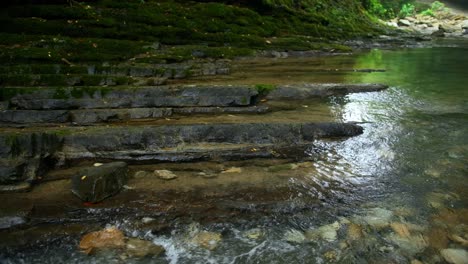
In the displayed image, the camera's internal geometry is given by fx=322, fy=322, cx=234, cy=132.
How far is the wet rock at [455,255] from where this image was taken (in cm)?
284

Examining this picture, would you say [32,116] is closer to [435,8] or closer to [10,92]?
[10,92]

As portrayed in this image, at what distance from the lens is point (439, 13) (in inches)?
1914

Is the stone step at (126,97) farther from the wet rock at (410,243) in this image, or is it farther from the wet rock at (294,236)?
the wet rock at (410,243)

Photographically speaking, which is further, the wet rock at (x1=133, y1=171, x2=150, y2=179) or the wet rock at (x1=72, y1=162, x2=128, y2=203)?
the wet rock at (x1=133, y1=171, x2=150, y2=179)

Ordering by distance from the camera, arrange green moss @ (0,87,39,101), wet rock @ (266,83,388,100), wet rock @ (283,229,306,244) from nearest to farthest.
Answer: wet rock @ (283,229,306,244) → green moss @ (0,87,39,101) → wet rock @ (266,83,388,100)

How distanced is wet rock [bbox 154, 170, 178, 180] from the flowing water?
816 mm

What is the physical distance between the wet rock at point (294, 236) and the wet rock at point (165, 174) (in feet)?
5.28

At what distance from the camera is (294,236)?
311 cm

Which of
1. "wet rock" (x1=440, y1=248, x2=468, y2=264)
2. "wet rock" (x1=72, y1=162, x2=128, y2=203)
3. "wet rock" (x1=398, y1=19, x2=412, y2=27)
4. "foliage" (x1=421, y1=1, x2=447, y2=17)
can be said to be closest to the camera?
"wet rock" (x1=440, y1=248, x2=468, y2=264)

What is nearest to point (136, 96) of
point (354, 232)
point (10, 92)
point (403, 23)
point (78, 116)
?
point (78, 116)

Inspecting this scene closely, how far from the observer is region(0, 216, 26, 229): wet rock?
10.1 feet

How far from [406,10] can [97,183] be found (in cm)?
5539

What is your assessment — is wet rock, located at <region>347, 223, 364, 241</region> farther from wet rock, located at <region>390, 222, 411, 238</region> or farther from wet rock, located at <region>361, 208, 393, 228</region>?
wet rock, located at <region>390, 222, 411, 238</region>

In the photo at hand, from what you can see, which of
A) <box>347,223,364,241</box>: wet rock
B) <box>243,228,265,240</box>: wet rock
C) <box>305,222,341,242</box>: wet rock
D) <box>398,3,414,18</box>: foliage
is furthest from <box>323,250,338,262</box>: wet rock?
<box>398,3,414,18</box>: foliage
